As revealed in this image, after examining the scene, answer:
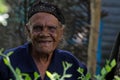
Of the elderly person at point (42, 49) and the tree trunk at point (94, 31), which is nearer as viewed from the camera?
the elderly person at point (42, 49)

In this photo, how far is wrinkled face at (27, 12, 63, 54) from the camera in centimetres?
A: 315

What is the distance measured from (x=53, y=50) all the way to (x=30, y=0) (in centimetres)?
247

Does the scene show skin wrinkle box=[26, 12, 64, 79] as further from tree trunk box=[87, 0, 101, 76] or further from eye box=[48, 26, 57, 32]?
tree trunk box=[87, 0, 101, 76]

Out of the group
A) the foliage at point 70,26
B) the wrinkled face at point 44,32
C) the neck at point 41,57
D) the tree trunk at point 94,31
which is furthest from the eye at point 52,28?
the foliage at point 70,26

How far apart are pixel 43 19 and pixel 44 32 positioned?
0.11m

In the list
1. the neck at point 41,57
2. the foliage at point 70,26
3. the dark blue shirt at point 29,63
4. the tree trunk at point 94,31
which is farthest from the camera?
the foliage at point 70,26

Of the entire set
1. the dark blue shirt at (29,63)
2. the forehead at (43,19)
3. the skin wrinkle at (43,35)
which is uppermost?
the forehead at (43,19)

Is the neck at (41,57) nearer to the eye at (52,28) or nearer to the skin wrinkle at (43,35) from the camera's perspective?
the skin wrinkle at (43,35)

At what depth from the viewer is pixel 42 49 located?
3.23 metres

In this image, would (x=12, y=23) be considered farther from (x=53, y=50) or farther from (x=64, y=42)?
(x=53, y=50)

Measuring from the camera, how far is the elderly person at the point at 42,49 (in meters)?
3.18

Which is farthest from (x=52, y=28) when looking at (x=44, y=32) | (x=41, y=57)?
(x=41, y=57)

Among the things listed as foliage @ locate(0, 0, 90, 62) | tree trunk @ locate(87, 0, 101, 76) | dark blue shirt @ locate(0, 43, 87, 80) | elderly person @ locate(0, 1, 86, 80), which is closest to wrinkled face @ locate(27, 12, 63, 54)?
elderly person @ locate(0, 1, 86, 80)

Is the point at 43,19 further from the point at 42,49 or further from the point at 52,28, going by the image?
the point at 42,49
